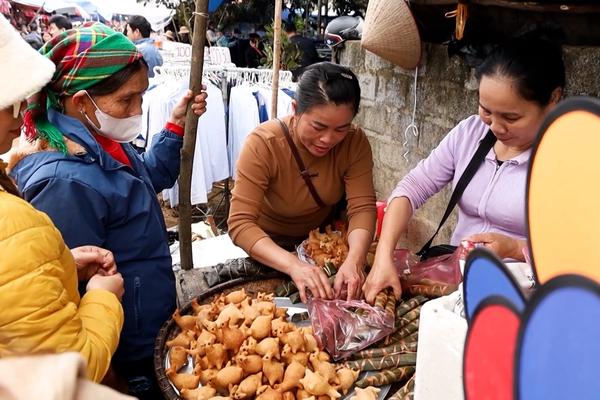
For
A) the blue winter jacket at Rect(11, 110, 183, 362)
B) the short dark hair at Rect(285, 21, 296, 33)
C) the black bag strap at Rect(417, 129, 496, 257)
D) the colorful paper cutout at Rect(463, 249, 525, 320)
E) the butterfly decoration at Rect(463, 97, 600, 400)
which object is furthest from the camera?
the short dark hair at Rect(285, 21, 296, 33)

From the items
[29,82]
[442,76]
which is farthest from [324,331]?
[442,76]

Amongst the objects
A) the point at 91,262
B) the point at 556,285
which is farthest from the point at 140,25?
the point at 556,285

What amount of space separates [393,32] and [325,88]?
1056mm

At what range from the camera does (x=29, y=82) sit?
3.92 ft

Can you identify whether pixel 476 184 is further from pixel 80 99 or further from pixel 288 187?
pixel 80 99

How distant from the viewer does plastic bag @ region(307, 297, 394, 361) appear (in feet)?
5.35

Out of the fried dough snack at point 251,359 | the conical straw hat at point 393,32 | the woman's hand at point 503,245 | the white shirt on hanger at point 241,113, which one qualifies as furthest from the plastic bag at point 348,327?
the white shirt on hanger at point 241,113

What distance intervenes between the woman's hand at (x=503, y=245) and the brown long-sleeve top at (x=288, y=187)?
28.6 inches

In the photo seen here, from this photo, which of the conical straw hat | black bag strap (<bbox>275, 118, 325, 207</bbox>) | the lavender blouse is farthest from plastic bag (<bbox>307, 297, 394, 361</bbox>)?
the conical straw hat

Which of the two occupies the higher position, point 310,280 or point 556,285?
point 556,285

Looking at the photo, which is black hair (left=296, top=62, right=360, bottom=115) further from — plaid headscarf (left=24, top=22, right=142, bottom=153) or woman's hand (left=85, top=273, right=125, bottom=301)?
woman's hand (left=85, top=273, right=125, bottom=301)

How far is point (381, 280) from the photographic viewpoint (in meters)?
1.90

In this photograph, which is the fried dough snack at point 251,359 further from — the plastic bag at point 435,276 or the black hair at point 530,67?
the black hair at point 530,67

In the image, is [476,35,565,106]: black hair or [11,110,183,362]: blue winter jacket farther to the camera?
[476,35,565,106]: black hair
